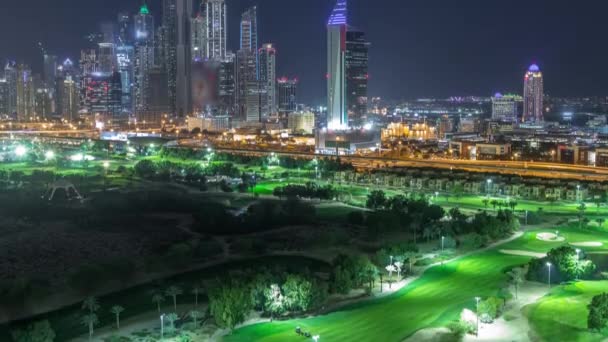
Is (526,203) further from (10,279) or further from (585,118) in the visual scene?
(585,118)

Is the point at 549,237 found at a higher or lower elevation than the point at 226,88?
lower

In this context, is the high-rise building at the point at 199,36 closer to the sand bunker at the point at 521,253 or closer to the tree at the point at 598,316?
the sand bunker at the point at 521,253

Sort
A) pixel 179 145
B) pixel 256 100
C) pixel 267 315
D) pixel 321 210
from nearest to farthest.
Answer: pixel 267 315 < pixel 321 210 < pixel 179 145 < pixel 256 100

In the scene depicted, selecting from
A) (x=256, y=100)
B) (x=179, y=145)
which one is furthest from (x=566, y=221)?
(x=256, y=100)

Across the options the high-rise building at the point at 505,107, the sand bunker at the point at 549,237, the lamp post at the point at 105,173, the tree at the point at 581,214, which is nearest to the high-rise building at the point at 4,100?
the lamp post at the point at 105,173

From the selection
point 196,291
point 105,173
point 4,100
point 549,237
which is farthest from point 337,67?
point 4,100

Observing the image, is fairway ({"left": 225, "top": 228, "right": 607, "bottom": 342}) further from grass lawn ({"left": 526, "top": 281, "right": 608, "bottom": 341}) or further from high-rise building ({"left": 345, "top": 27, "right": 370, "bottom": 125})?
high-rise building ({"left": 345, "top": 27, "right": 370, "bottom": 125})

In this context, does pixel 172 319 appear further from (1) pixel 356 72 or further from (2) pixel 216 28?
(2) pixel 216 28
